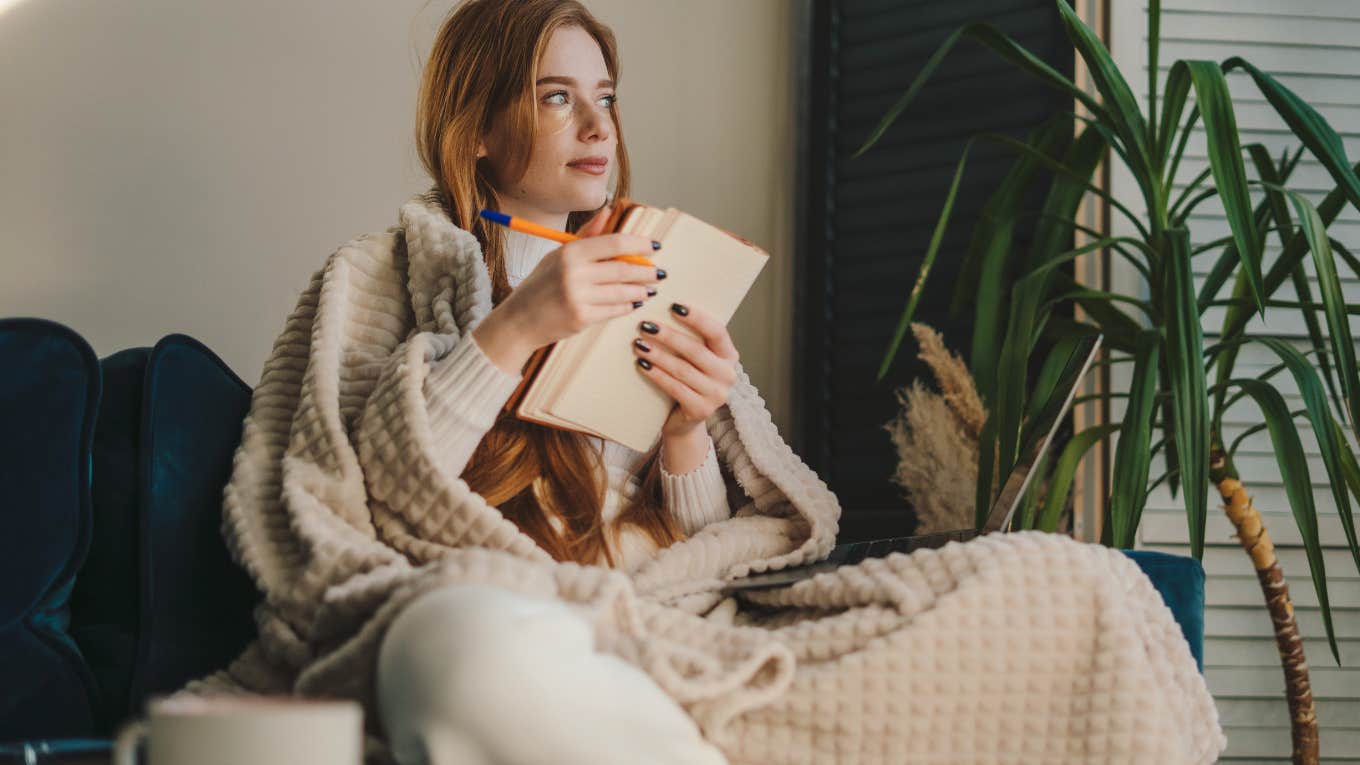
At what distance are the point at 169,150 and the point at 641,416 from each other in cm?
121

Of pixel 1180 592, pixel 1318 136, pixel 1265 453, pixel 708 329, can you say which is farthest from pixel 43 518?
pixel 1265 453

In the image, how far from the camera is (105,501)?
95cm

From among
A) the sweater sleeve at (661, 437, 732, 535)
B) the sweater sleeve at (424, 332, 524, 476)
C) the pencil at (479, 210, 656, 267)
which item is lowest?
the sweater sleeve at (661, 437, 732, 535)

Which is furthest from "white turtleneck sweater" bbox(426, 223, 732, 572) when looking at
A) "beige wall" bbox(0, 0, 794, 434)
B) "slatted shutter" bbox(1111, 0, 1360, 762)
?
"slatted shutter" bbox(1111, 0, 1360, 762)

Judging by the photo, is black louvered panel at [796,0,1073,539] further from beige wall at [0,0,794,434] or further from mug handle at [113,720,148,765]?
mug handle at [113,720,148,765]

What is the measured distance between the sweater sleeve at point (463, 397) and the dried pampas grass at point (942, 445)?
1.00m

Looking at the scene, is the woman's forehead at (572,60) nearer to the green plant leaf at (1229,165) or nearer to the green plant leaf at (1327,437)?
the green plant leaf at (1229,165)

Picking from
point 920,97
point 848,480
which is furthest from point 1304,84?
point 848,480

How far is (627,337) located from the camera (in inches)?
39.6

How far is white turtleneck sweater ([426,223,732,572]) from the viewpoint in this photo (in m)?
0.99

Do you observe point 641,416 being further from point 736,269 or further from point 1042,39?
point 1042,39

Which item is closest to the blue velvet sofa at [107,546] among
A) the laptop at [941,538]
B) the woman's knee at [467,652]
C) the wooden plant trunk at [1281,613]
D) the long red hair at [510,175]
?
the laptop at [941,538]

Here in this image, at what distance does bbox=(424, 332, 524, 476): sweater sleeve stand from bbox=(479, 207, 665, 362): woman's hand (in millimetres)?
34

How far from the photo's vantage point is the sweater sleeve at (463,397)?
98 centimetres
